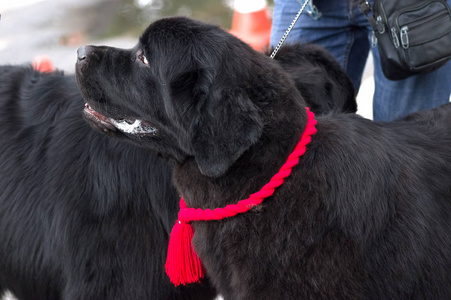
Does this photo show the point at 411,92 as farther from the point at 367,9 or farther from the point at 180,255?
the point at 180,255

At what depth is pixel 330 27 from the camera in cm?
327

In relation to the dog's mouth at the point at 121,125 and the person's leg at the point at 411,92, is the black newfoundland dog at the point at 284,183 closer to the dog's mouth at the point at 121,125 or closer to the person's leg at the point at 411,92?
the dog's mouth at the point at 121,125

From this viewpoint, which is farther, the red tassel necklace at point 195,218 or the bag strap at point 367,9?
the bag strap at point 367,9

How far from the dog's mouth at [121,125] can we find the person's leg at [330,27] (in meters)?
1.29

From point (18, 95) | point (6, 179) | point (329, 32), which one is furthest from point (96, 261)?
point (329, 32)

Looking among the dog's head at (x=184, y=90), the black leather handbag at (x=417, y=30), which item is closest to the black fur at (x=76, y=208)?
the dog's head at (x=184, y=90)

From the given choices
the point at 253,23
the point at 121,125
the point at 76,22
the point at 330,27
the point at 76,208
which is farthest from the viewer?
the point at 76,22

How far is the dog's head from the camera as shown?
6.65ft

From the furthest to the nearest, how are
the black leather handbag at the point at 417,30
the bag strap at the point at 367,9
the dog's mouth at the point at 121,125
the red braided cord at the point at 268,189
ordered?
the bag strap at the point at 367,9
the black leather handbag at the point at 417,30
the dog's mouth at the point at 121,125
the red braided cord at the point at 268,189

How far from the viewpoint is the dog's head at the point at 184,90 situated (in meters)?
2.03

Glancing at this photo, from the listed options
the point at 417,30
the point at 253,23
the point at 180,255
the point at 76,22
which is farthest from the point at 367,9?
the point at 76,22

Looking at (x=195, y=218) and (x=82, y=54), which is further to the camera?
(x=82, y=54)

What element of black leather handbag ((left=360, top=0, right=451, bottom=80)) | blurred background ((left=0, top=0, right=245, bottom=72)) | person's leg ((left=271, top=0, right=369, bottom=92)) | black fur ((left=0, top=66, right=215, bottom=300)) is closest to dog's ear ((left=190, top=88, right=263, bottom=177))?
black fur ((left=0, top=66, right=215, bottom=300))

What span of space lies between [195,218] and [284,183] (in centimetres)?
43
